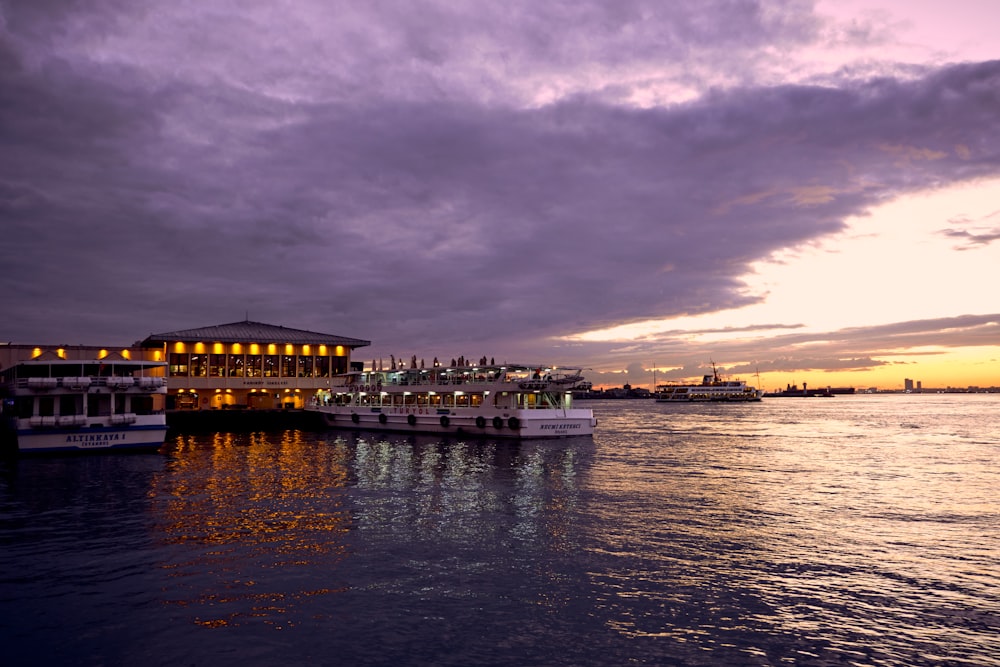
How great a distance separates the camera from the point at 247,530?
82.7 ft

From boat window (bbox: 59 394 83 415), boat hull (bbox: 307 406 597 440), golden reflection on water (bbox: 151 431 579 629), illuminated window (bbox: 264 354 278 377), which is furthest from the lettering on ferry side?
illuminated window (bbox: 264 354 278 377)

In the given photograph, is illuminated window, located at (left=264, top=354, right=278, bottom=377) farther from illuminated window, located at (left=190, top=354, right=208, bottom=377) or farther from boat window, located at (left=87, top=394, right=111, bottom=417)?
boat window, located at (left=87, top=394, right=111, bottom=417)

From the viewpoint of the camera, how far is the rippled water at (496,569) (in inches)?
564

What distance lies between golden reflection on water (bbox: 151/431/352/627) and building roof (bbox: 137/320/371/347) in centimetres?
5853

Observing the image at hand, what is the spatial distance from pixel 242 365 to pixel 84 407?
56.1m

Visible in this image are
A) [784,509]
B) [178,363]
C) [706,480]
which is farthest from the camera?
[178,363]

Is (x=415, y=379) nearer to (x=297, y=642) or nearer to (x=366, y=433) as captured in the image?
(x=366, y=433)

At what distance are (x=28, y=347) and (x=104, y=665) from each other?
325ft

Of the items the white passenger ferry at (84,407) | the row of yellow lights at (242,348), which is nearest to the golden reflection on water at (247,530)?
the white passenger ferry at (84,407)

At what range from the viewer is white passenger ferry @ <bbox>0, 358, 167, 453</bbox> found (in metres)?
50.6

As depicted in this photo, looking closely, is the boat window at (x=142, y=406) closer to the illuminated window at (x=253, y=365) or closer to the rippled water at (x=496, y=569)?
the rippled water at (x=496, y=569)

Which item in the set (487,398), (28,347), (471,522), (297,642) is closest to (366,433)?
(487,398)

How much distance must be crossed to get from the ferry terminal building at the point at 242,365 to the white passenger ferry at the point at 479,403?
24883mm

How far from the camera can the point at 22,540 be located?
23375mm
